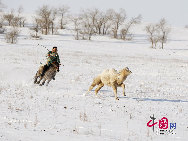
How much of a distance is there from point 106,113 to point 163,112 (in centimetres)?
205

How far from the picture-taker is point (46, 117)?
255 inches

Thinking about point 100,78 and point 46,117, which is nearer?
point 46,117

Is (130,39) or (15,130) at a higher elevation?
(130,39)

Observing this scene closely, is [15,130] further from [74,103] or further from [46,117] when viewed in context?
[74,103]

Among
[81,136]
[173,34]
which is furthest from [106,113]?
[173,34]

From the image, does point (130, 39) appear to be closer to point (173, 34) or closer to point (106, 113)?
point (173, 34)

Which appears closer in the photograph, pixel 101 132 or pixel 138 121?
pixel 101 132

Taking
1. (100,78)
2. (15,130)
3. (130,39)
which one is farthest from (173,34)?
(15,130)

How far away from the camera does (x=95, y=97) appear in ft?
32.9

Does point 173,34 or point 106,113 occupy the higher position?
point 173,34

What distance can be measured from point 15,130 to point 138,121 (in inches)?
129

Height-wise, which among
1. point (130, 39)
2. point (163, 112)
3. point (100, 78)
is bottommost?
point (163, 112)

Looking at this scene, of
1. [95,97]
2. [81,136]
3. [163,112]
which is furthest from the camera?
[95,97]

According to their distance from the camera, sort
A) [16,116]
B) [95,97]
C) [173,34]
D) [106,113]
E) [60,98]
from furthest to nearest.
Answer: [173,34], [95,97], [60,98], [106,113], [16,116]
